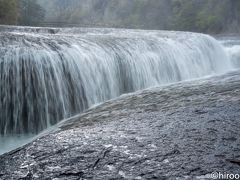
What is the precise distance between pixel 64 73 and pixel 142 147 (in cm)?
463

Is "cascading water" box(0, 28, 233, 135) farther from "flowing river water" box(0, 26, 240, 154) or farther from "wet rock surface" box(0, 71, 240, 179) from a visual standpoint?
"wet rock surface" box(0, 71, 240, 179)

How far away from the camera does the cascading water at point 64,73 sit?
22.9ft

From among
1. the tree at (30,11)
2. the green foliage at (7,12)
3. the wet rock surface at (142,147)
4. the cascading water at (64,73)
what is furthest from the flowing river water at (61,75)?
the tree at (30,11)

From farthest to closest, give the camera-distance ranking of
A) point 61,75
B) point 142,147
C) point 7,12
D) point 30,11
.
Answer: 1. point 30,11
2. point 7,12
3. point 61,75
4. point 142,147

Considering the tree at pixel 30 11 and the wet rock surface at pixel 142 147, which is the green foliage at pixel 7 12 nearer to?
the tree at pixel 30 11

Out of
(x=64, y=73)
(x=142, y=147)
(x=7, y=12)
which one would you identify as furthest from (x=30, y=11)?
(x=142, y=147)

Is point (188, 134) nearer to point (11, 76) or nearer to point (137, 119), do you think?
point (137, 119)

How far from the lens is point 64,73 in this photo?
7.94m

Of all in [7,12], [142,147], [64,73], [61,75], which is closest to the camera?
[142,147]

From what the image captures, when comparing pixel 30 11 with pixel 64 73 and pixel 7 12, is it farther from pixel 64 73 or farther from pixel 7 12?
pixel 64 73

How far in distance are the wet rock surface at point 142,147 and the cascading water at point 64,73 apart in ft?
6.52

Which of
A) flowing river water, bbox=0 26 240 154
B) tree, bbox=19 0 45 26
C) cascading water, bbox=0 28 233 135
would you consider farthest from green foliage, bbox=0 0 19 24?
cascading water, bbox=0 28 233 135

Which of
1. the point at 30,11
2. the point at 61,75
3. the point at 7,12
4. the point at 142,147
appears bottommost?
the point at 142,147

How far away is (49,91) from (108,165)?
Answer: 439 centimetres
